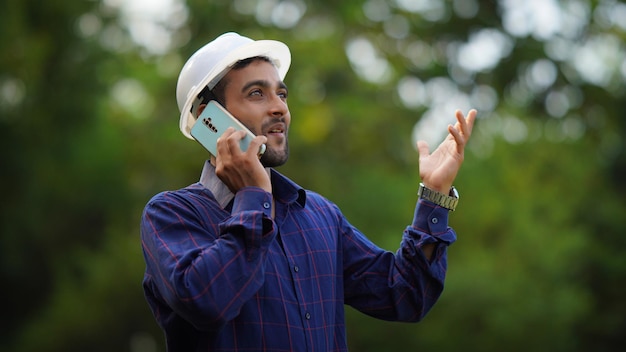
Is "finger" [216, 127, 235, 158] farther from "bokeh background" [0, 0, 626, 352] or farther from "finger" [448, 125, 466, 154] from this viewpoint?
"bokeh background" [0, 0, 626, 352]

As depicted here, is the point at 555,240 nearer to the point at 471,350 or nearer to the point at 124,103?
the point at 471,350

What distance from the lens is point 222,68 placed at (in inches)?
122

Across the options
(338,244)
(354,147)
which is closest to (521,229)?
(354,147)

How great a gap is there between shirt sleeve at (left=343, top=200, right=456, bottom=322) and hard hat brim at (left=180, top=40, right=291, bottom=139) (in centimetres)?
67

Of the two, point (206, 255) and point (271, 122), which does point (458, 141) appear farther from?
point (206, 255)

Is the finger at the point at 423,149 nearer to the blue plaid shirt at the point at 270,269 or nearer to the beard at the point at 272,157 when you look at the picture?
the blue plaid shirt at the point at 270,269

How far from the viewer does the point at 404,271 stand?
3049 mm

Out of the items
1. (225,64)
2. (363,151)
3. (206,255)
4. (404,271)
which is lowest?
(206,255)

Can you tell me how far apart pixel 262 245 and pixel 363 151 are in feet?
48.4

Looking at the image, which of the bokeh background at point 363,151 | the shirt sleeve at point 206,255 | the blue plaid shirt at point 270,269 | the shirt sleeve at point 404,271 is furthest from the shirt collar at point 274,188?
the bokeh background at point 363,151

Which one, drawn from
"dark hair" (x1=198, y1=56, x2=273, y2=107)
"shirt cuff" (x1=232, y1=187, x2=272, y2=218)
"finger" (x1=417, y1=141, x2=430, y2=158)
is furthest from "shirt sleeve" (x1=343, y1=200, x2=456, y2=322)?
"dark hair" (x1=198, y1=56, x2=273, y2=107)

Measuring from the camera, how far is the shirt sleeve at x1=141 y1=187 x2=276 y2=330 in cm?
255

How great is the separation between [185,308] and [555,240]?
44.2ft

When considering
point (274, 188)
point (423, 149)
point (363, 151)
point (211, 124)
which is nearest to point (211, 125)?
point (211, 124)
